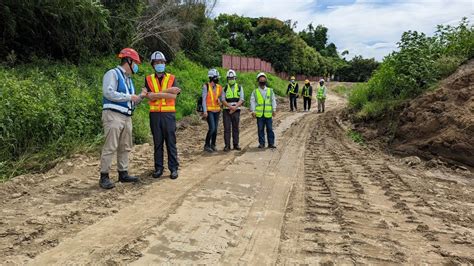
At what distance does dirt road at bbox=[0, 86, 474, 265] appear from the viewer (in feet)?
12.1

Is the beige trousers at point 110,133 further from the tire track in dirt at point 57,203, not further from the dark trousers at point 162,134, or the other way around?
the dark trousers at point 162,134

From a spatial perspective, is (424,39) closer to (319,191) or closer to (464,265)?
(319,191)

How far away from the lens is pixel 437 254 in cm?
379

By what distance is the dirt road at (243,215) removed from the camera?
3.68 meters

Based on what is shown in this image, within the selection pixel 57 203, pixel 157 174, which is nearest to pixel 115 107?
pixel 157 174

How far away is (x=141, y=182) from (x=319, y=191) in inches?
109

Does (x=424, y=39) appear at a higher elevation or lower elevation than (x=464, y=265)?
higher

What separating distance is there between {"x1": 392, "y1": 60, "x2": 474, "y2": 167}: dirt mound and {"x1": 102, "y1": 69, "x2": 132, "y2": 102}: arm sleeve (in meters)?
6.52

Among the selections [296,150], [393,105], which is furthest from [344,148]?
[393,105]

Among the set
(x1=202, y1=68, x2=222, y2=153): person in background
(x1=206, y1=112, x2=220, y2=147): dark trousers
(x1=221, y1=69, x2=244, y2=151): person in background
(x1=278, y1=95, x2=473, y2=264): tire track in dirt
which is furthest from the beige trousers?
(x1=221, y1=69, x2=244, y2=151): person in background

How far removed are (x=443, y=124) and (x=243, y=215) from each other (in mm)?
6042

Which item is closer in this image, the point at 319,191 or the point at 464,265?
the point at 464,265

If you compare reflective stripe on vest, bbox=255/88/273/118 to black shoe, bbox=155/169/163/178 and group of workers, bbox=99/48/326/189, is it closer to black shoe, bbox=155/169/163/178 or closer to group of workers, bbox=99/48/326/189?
group of workers, bbox=99/48/326/189

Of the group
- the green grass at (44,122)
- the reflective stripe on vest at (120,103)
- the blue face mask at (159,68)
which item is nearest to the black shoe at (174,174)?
the reflective stripe on vest at (120,103)
